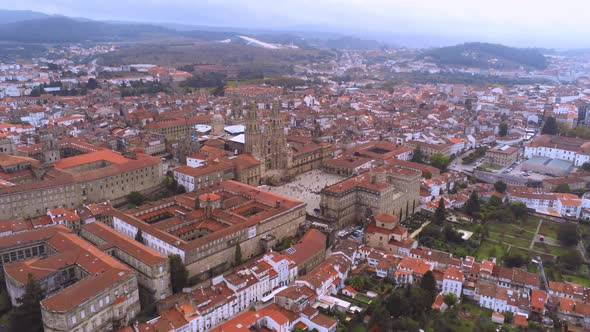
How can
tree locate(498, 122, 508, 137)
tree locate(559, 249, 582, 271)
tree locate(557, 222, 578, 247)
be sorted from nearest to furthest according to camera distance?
tree locate(559, 249, 582, 271) < tree locate(557, 222, 578, 247) < tree locate(498, 122, 508, 137)

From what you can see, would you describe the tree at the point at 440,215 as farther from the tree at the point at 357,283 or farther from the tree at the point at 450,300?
the tree at the point at 357,283

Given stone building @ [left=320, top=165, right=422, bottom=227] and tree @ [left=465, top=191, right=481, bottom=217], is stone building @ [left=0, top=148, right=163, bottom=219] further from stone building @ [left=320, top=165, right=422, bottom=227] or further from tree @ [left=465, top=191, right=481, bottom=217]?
tree @ [left=465, top=191, right=481, bottom=217]

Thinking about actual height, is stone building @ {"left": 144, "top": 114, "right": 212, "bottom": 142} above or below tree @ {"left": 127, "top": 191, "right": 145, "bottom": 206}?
above

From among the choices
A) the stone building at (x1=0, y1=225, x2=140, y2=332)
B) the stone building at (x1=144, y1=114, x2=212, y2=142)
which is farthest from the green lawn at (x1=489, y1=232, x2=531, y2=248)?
the stone building at (x1=144, y1=114, x2=212, y2=142)

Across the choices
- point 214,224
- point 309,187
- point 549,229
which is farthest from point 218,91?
point 549,229

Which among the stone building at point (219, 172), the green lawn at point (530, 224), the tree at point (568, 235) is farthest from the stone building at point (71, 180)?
the tree at point (568, 235)

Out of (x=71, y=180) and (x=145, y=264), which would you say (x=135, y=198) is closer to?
(x=71, y=180)

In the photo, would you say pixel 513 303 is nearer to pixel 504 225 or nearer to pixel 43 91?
pixel 504 225
